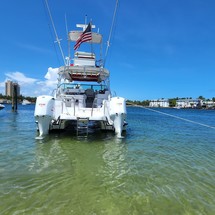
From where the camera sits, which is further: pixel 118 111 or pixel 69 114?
pixel 69 114

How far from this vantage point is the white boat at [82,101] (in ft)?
35.0

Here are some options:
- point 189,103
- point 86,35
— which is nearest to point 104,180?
point 86,35

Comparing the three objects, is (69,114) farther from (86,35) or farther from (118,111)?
(86,35)

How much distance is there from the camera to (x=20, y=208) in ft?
13.0

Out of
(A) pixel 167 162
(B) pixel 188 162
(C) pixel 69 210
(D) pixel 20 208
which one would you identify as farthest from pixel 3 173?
(B) pixel 188 162

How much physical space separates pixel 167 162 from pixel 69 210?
435 centimetres

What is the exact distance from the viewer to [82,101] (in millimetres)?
12914

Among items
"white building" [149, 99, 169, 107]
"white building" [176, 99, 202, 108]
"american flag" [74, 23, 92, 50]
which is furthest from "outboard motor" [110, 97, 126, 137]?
"white building" [149, 99, 169, 107]

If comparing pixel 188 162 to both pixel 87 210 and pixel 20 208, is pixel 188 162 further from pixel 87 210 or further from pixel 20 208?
pixel 20 208

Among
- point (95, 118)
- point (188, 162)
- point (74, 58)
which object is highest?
point (74, 58)

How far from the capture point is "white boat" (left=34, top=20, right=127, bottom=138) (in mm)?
10656

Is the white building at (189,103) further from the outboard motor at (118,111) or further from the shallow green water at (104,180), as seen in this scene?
the shallow green water at (104,180)

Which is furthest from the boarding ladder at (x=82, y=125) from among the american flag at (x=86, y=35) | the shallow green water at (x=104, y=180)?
the american flag at (x=86, y=35)

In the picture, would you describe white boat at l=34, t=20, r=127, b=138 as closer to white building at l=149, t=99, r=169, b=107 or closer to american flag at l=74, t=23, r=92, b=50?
american flag at l=74, t=23, r=92, b=50
